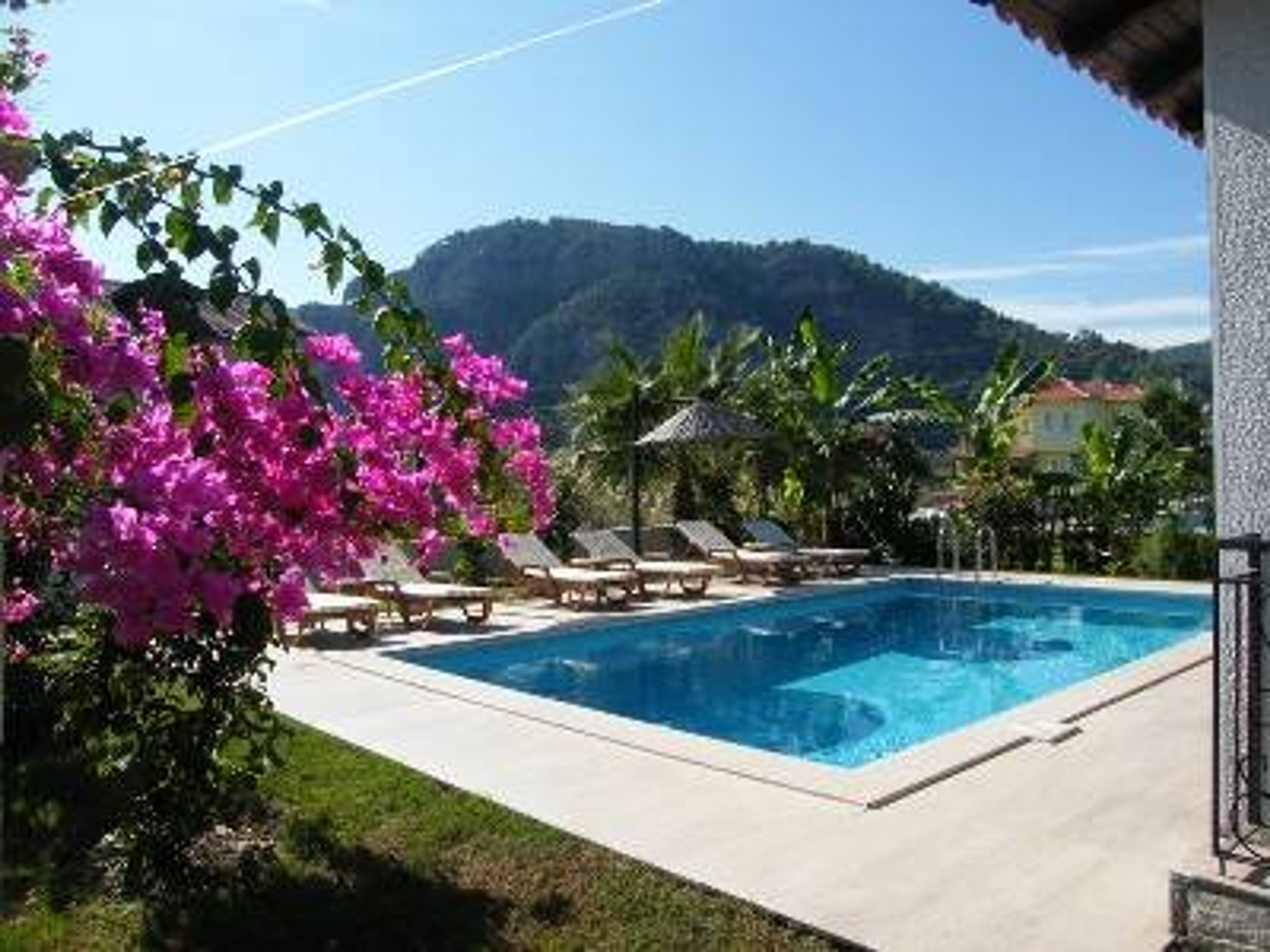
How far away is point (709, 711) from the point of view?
43.2 ft

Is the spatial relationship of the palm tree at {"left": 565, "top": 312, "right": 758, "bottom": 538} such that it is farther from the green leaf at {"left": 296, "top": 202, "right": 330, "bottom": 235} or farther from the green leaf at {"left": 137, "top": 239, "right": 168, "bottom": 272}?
the green leaf at {"left": 137, "top": 239, "right": 168, "bottom": 272}

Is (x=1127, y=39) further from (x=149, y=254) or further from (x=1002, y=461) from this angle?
(x=1002, y=461)

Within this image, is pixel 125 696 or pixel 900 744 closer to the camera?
pixel 125 696

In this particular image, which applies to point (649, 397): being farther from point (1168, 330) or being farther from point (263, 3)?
point (263, 3)

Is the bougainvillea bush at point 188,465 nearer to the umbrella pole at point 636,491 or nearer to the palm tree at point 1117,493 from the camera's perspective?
the umbrella pole at point 636,491

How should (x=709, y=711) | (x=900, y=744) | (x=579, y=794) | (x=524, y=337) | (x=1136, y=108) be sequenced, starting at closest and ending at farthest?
(x=1136, y=108) → (x=579, y=794) → (x=900, y=744) → (x=709, y=711) → (x=524, y=337)

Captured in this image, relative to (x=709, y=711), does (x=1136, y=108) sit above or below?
above

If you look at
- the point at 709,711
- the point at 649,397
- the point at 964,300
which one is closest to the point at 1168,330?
the point at 649,397

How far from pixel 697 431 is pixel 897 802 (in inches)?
523

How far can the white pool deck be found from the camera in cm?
→ 572

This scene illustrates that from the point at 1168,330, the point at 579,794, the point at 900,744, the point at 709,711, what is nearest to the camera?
the point at 579,794

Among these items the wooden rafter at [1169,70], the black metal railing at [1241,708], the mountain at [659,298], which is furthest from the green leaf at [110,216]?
the mountain at [659,298]

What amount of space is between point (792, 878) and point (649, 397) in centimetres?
1897

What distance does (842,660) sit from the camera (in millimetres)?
15695
